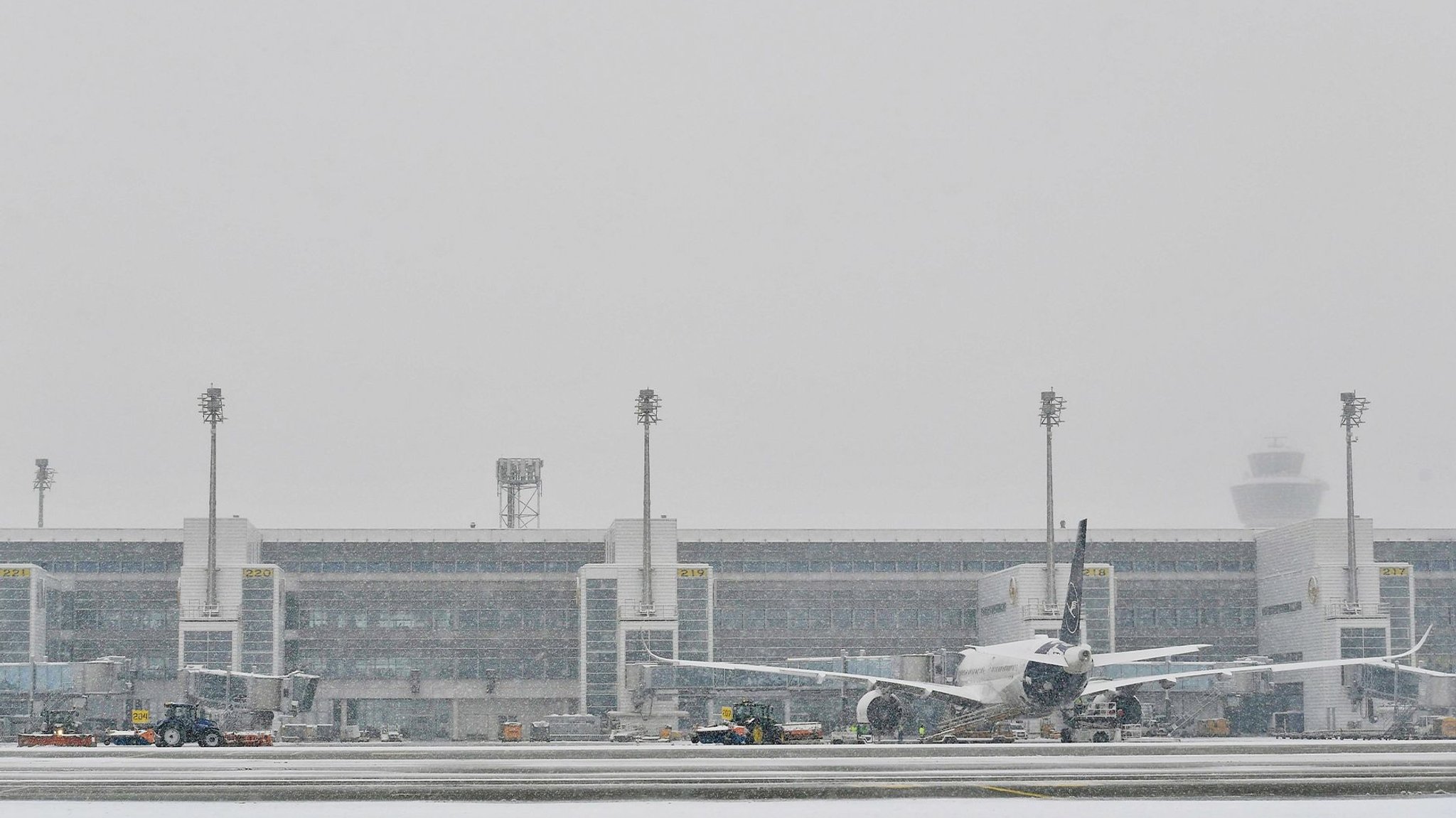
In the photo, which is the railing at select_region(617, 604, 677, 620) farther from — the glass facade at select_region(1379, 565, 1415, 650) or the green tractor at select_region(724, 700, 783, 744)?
the glass facade at select_region(1379, 565, 1415, 650)

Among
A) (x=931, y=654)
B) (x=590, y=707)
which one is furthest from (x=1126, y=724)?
(x=590, y=707)

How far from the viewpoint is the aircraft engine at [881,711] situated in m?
86.8

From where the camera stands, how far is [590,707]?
12500 cm

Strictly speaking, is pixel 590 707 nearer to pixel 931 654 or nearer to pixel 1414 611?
pixel 931 654

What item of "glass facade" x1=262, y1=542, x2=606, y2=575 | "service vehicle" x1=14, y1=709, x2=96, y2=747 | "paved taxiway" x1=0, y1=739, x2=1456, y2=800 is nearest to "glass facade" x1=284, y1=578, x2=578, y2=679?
"glass facade" x1=262, y1=542, x2=606, y2=575

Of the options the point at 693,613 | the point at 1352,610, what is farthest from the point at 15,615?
the point at 1352,610

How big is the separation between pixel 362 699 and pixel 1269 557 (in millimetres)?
76874

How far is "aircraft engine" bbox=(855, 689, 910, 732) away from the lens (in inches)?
3415

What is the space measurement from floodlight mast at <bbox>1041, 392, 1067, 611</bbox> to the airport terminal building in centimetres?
213

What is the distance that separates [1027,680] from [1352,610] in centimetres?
5647

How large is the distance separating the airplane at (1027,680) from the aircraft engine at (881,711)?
1.5 inches

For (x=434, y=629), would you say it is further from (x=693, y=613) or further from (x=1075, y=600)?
(x=1075, y=600)

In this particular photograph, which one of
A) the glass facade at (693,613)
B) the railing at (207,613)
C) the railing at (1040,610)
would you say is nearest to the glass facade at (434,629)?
the railing at (207,613)

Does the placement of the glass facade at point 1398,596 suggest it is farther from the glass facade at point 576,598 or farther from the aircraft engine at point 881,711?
the aircraft engine at point 881,711
